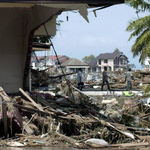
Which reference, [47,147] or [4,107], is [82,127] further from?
[4,107]

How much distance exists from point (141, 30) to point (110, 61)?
60.0 meters

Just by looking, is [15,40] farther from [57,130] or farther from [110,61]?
[110,61]

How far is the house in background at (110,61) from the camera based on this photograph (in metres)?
86.6

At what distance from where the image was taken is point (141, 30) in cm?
2738

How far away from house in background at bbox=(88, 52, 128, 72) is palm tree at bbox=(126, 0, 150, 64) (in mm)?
57512

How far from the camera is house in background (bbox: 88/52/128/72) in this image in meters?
86.6

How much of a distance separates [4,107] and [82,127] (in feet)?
6.90

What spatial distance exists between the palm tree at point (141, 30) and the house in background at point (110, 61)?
57512 millimetres

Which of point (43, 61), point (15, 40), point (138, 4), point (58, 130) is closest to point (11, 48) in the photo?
point (15, 40)

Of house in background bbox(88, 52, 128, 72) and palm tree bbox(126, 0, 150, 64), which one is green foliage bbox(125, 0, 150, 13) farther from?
house in background bbox(88, 52, 128, 72)

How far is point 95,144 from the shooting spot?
734 cm

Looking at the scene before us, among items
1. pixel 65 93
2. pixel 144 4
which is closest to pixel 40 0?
pixel 65 93

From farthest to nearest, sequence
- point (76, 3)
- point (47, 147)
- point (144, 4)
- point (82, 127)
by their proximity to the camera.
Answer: point (144, 4), point (76, 3), point (82, 127), point (47, 147)

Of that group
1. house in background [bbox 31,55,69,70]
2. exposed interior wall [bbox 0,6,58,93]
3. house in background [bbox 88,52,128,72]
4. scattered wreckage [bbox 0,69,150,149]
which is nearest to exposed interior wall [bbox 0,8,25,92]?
exposed interior wall [bbox 0,6,58,93]
